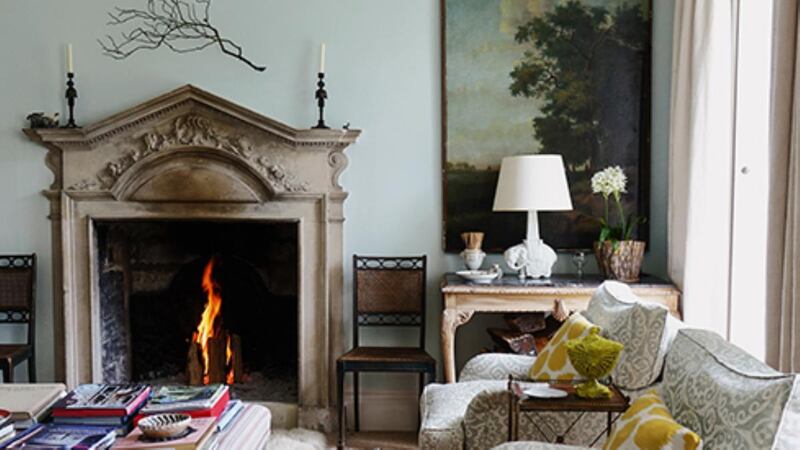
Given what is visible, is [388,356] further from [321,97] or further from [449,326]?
[321,97]

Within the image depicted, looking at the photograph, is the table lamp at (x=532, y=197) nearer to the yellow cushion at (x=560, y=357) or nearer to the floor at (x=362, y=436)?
the yellow cushion at (x=560, y=357)

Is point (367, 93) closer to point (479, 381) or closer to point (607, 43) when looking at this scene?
point (607, 43)

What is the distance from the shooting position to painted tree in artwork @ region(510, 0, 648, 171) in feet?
12.0

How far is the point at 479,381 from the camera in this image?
2910mm

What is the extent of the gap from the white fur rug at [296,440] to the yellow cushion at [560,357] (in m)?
1.31

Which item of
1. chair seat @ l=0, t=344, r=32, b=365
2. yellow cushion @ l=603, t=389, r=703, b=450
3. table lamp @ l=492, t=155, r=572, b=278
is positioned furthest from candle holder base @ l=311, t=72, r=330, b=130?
yellow cushion @ l=603, t=389, r=703, b=450

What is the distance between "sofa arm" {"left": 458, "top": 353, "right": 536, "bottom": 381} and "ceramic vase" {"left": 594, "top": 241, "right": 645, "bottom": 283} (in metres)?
0.74

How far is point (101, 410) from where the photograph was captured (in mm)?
2088

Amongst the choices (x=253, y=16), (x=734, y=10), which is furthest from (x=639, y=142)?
(x=253, y=16)

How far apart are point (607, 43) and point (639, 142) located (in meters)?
0.55

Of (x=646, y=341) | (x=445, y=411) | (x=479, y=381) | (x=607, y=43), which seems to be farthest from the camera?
(x=607, y=43)

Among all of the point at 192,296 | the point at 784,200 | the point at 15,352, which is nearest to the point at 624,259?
the point at 784,200

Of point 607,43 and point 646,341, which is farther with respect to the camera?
point 607,43

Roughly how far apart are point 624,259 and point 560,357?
1.04 m
